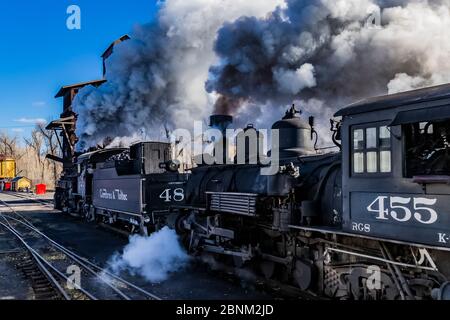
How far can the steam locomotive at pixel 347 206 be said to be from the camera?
4406 mm

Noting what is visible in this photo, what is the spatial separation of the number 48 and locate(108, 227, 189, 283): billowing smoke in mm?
5092

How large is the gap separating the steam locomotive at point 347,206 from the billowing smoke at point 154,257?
1.09ft

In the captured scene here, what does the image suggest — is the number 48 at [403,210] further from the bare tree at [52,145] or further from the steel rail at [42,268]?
the bare tree at [52,145]

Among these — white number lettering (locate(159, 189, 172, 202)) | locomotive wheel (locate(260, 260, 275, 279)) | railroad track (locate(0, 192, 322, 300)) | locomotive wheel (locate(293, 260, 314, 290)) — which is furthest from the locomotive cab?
white number lettering (locate(159, 189, 172, 202))

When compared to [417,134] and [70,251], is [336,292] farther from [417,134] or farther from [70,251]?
[70,251]

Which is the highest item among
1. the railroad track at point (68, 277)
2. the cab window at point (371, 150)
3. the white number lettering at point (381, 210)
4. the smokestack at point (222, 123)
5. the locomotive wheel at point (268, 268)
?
the smokestack at point (222, 123)

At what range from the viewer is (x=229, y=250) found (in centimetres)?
823

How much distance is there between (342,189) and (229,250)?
135 inches

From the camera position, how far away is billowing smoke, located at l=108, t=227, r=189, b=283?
895 cm

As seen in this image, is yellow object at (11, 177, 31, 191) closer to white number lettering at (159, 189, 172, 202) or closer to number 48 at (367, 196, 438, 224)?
white number lettering at (159, 189, 172, 202)

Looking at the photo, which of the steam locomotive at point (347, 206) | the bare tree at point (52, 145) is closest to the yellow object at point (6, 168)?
the bare tree at point (52, 145)

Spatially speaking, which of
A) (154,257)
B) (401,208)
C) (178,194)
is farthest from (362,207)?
(178,194)

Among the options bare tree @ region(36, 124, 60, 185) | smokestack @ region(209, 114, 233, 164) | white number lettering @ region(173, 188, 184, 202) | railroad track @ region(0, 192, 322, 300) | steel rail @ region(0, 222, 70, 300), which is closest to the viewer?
railroad track @ region(0, 192, 322, 300)
